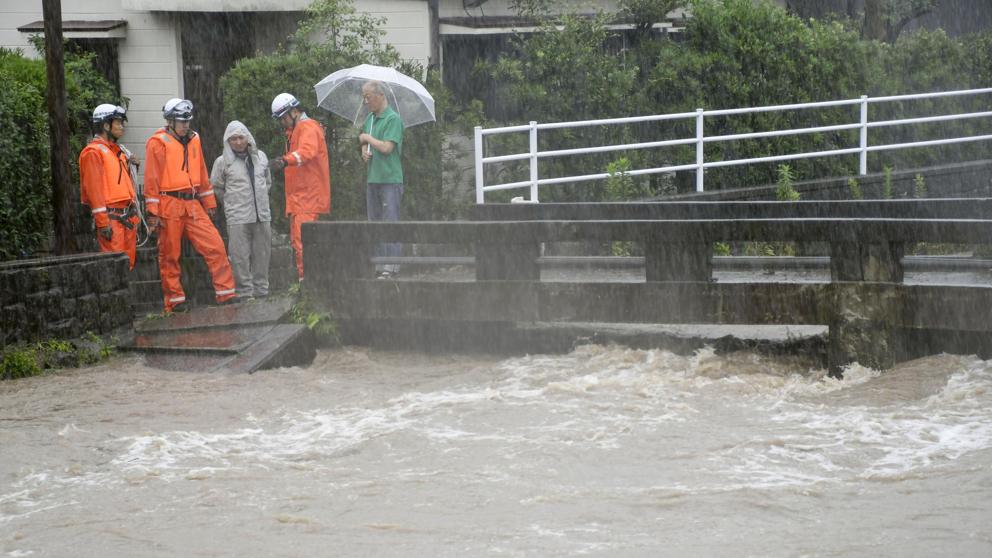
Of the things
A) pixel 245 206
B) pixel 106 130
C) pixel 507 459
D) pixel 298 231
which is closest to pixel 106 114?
pixel 106 130

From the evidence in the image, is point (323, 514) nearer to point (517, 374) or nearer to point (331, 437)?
point (331, 437)

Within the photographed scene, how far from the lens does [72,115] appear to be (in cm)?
1461

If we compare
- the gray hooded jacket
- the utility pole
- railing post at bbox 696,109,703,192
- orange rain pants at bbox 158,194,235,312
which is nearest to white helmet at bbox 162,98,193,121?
the gray hooded jacket

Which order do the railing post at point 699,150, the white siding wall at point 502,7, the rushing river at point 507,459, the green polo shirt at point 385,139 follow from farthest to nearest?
1. the white siding wall at point 502,7
2. the railing post at point 699,150
3. the green polo shirt at point 385,139
4. the rushing river at point 507,459

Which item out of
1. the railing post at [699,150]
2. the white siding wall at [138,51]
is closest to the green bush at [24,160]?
the white siding wall at [138,51]

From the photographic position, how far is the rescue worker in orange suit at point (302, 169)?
12.8m

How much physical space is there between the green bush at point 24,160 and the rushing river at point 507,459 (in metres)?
3.13

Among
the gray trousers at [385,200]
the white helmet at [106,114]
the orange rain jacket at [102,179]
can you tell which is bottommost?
the gray trousers at [385,200]

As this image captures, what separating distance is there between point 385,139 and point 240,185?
1.56m

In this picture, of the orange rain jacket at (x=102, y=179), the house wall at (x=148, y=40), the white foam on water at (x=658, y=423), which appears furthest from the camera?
the house wall at (x=148, y=40)

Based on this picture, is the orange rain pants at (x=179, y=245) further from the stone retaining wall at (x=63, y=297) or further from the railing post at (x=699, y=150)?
the railing post at (x=699, y=150)

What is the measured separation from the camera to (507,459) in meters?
7.90

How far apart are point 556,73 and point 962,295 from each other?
8.95 m

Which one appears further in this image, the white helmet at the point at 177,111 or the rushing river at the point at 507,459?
the white helmet at the point at 177,111
